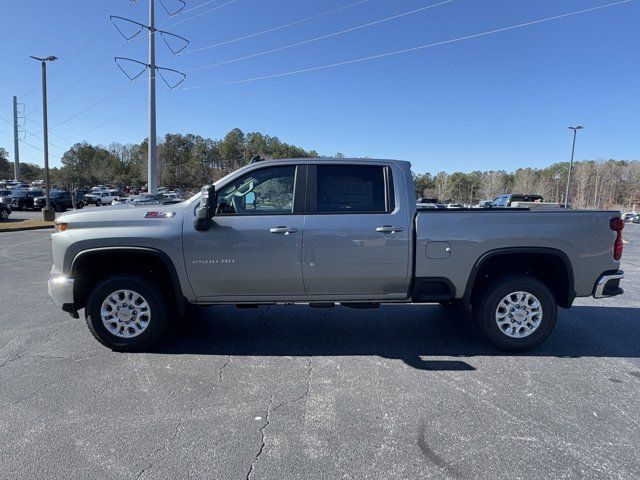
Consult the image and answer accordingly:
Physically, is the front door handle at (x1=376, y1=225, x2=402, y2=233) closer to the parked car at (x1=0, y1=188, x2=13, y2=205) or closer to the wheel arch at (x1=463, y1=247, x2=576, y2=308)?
the wheel arch at (x1=463, y1=247, x2=576, y2=308)

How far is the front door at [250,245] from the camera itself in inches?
173

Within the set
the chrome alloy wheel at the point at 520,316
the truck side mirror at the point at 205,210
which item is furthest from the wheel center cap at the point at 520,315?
the truck side mirror at the point at 205,210

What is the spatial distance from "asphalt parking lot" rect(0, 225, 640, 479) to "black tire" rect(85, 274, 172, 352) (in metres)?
0.14

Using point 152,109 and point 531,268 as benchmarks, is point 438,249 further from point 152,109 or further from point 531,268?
point 152,109

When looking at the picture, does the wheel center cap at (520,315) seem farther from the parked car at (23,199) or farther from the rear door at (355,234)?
the parked car at (23,199)

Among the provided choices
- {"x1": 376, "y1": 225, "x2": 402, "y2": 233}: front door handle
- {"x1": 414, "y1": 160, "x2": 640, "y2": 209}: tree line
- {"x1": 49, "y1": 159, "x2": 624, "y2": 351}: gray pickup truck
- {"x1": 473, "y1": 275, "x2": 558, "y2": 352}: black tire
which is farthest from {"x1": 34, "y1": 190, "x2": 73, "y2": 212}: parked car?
{"x1": 414, "y1": 160, "x2": 640, "y2": 209}: tree line

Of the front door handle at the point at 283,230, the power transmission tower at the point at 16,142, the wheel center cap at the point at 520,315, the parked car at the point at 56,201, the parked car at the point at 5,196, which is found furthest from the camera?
the power transmission tower at the point at 16,142

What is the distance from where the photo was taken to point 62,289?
14.5 ft

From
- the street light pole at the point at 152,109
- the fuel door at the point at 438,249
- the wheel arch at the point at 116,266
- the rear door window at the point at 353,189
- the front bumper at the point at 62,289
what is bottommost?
the front bumper at the point at 62,289

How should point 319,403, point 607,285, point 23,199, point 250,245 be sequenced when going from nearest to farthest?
point 319,403 < point 250,245 < point 607,285 < point 23,199

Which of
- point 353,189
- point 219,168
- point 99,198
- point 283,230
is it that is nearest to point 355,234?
point 353,189

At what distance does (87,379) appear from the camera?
3.96m

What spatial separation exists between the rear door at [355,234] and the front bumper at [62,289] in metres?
2.42

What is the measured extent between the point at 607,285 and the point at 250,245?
151 inches
